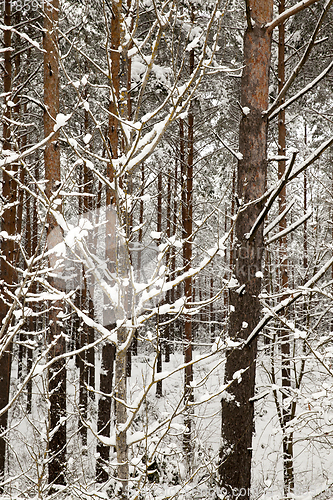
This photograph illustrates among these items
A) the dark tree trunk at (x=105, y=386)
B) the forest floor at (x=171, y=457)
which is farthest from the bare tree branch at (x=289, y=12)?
the dark tree trunk at (x=105, y=386)

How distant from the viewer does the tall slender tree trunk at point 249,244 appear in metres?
3.58

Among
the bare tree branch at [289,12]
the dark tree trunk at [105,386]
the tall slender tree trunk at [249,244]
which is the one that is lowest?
the dark tree trunk at [105,386]

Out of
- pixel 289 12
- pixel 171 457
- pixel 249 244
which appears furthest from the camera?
pixel 171 457

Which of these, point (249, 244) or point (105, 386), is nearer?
point (249, 244)

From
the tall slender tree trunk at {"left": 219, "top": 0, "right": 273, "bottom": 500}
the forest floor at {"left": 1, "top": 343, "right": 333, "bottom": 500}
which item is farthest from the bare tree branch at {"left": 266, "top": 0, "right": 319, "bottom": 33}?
the forest floor at {"left": 1, "top": 343, "right": 333, "bottom": 500}

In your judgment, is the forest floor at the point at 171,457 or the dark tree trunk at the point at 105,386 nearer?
the forest floor at the point at 171,457

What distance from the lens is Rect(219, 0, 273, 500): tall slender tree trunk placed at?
3.58m

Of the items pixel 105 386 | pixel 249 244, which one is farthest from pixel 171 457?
pixel 249 244

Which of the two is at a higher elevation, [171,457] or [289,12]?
[289,12]

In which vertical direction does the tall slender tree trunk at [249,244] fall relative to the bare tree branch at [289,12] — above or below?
below

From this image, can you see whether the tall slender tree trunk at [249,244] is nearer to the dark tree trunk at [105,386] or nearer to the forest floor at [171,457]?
the forest floor at [171,457]

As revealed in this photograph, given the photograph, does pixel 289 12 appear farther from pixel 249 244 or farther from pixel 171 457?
pixel 171 457

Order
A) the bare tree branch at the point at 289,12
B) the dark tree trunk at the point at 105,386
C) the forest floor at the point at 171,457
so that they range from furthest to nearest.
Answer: the dark tree trunk at the point at 105,386 < the bare tree branch at the point at 289,12 < the forest floor at the point at 171,457

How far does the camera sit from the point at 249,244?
3689 mm
